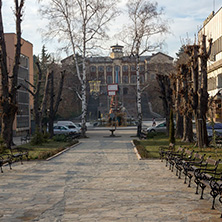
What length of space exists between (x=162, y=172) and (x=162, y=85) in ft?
70.0

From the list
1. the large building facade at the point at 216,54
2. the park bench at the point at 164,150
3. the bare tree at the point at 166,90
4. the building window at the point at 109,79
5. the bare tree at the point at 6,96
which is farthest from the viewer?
the building window at the point at 109,79

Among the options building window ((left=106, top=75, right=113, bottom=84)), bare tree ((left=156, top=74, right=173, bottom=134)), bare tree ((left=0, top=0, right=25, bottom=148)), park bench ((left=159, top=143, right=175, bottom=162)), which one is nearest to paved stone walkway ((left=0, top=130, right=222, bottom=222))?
park bench ((left=159, top=143, right=175, bottom=162))

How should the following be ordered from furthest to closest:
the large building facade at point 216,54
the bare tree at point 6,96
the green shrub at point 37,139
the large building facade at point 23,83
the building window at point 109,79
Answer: the building window at point 109,79 → the large building facade at point 23,83 → the large building facade at point 216,54 → the green shrub at point 37,139 → the bare tree at point 6,96

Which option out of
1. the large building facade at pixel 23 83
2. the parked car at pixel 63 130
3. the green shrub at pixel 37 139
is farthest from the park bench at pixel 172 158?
the large building facade at pixel 23 83

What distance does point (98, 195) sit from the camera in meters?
9.48

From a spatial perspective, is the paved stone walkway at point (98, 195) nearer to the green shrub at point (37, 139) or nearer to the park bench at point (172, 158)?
the park bench at point (172, 158)

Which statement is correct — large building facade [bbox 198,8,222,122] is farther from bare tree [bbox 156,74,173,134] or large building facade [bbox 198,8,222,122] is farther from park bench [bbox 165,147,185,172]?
park bench [bbox 165,147,185,172]

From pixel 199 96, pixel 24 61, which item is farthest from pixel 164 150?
pixel 24 61

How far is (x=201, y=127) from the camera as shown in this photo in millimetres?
21750

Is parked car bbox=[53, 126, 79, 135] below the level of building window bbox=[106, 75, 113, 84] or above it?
below

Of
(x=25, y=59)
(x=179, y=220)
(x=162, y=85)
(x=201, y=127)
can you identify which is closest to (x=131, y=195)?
(x=179, y=220)

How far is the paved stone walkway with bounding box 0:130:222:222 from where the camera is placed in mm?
7477

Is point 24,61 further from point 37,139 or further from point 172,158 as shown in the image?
point 172,158

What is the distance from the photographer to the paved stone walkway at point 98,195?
7.48 meters
